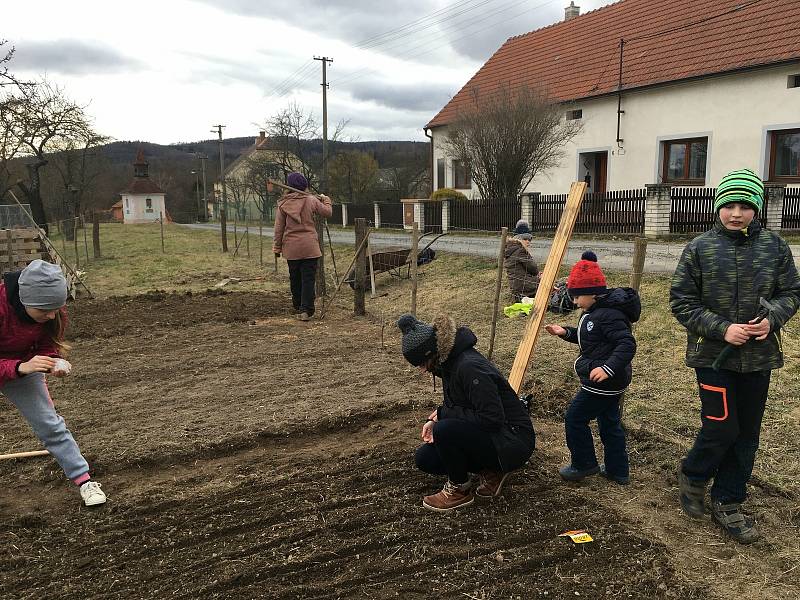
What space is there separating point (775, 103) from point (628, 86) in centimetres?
468

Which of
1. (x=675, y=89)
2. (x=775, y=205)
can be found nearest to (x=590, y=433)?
(x=775, y=205)

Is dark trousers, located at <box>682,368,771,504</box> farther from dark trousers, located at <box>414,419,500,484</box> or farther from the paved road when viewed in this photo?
the paved road

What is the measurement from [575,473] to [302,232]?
18.5ft

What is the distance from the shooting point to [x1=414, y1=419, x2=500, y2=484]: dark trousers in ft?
10.0

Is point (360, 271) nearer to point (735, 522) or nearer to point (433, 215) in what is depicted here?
point (735, 522)

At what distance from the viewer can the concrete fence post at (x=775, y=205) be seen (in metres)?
13.5

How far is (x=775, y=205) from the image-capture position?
45.1ft

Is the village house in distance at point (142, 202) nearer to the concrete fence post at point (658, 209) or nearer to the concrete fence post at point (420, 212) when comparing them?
A: the concrete fence post at point (420, 212)

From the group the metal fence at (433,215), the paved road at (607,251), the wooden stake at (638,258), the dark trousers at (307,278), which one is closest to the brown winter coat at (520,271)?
the paved road at (607,251)

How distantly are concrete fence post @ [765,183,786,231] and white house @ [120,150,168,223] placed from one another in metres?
61.4

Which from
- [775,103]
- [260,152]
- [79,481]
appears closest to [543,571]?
[79,481]

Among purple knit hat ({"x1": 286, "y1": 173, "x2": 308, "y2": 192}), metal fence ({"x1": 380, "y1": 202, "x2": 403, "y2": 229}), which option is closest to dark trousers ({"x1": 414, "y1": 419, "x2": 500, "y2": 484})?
purple knit hat ({"x1": 286, "y1": 173, "x2": 308, "y2": 192})

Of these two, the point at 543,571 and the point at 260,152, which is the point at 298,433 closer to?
the point at 543,571

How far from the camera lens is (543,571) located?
8.64ft
